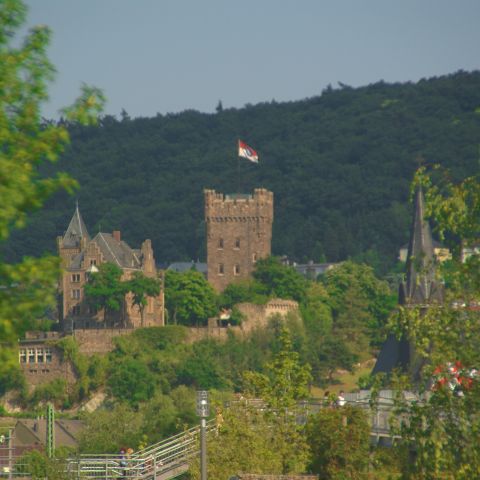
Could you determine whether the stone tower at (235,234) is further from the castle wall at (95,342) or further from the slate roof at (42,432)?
the slate roof at (42,432)

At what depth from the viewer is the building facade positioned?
503 ft

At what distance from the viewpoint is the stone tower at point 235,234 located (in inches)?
6545

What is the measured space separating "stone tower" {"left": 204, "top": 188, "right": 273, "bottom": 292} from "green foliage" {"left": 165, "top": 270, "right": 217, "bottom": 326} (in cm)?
570

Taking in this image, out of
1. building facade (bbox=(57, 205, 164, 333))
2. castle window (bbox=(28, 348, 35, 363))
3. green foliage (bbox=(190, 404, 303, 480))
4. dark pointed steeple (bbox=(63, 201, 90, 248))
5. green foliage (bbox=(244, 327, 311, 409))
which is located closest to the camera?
green foliage (bbox=(190, 404, 303, 480))

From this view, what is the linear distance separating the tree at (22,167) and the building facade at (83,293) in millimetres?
127161

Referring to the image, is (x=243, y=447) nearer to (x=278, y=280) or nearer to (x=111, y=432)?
(x=111, y=432)

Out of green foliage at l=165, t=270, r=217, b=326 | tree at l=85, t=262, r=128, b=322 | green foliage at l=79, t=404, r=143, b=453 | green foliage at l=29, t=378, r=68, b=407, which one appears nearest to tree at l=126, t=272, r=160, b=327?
tree at l=85, t=262, r=128, b=322

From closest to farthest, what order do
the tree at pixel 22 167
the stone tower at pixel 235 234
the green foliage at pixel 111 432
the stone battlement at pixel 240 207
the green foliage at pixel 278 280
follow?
the tree at pixel 22 167 < the green foliage at pixel 111 432 < the green foliage at pixel 278 280 < the stone tower at pixel 235 234 < the stone battlement at pixel 240 207

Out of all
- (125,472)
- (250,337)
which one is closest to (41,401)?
(250,337)

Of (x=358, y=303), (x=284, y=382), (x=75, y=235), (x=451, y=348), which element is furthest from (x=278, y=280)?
(x=451, y=348)

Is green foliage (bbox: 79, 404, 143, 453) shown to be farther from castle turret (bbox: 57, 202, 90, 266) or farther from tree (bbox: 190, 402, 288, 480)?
castle turret (bbox: 57, 202, 90, 266)

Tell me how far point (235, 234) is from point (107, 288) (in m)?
22.7

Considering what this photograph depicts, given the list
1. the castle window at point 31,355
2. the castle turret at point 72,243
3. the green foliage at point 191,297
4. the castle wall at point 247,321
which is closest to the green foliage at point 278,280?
the castle wall at point 247,321

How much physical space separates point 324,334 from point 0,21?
448ft
